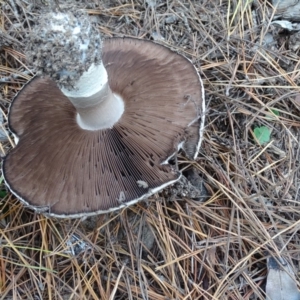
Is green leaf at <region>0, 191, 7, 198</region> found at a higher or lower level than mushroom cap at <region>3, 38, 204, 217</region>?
lower

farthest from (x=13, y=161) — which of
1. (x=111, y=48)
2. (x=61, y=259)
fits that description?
(x=111, y=48)

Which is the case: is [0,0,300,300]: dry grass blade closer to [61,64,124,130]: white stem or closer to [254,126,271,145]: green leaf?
[254,126,271,145]: green leaf

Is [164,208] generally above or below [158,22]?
below

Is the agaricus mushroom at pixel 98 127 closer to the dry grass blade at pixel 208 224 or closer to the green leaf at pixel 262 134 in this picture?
the dry grass blade at pixel 208 224

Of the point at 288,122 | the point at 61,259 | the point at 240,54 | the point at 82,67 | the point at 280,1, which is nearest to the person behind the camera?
the point at 82,67

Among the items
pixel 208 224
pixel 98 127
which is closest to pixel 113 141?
pixel 98 127

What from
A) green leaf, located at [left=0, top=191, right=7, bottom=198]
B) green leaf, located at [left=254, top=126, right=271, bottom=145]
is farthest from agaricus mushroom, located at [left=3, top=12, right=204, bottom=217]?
green leaf, located at [left=254, top=126, right=271, bottom=145]

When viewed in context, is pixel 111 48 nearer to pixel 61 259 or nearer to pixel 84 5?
pixel 84 5
